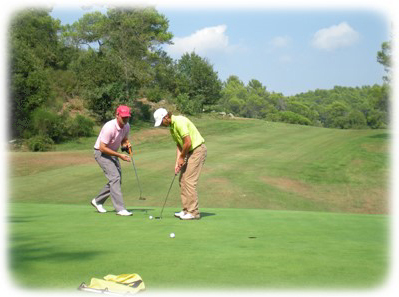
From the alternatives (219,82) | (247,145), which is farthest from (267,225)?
(219,82)

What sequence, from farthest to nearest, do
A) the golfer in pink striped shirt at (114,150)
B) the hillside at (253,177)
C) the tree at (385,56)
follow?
the tree at (385,56) < the hillside at (253,177) < the golfer in pink striped shirt at (114,150)

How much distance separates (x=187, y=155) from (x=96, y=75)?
130 ft

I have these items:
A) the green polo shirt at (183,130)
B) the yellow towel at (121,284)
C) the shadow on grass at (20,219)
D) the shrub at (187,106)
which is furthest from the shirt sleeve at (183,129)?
the shrub at (187,106)

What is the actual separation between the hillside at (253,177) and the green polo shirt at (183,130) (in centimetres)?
779

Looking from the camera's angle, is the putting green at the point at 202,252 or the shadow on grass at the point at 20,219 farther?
the shadow on grass at the point at 20,219

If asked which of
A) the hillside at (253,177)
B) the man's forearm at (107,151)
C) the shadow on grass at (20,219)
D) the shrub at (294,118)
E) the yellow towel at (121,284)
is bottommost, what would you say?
the shrub at (294,118)

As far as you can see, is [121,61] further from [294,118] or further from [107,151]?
[294,118]

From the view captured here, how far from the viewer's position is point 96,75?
4841cm

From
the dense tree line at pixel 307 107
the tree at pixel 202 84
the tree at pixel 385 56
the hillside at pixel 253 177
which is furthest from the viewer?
the dense tree line at pixel 307 107

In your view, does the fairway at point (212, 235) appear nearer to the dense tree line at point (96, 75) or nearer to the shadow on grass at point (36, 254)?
the shadow on grass at point (36, 254)

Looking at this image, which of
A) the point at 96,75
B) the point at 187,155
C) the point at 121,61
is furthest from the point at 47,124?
the point at 187,155

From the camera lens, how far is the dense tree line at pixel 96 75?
141ft

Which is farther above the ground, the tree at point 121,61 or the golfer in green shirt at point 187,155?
the tree at point 121,61

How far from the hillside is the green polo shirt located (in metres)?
7.79
